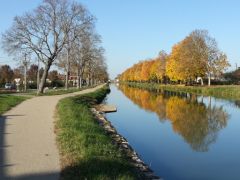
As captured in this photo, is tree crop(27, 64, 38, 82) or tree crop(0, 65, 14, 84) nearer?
tree crop(0, 65, 14, 84)

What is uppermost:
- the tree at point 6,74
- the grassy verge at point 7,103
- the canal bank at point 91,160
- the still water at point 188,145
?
the tree at point 6,74

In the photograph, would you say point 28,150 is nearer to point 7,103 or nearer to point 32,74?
point 7,103

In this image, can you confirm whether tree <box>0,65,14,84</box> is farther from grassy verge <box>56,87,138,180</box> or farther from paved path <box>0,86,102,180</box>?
grassy verge <box>56,87,138,180</box>

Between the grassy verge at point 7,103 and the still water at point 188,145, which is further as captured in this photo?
the grassy verge at point 7,103

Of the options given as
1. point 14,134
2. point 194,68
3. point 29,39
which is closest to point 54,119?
point 14,134

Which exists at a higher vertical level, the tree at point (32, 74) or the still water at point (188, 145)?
the tree at point (32, 74)

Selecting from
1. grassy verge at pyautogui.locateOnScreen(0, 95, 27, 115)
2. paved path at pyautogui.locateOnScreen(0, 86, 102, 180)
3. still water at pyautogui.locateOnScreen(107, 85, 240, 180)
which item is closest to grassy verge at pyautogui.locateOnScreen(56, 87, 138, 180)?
→ paved path at pyautogui.locateOnScreen(0, 86, 102, 180)

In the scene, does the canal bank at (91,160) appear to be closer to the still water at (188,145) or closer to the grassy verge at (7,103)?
the still water at (188,145)

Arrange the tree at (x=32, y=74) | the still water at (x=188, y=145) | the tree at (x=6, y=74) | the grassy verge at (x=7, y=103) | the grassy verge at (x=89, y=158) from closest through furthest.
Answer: the grassy verge at (x=89, y=158), the still water at (x=188, y=145), the grassy verge at (x=7, y=103), the tree at (x=6, y=74), the tree at (x=32, y=74)

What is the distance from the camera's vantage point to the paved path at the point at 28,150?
909 cm

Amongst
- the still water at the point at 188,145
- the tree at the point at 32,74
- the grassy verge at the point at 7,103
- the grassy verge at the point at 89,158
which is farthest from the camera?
the tree at the point at 32,74

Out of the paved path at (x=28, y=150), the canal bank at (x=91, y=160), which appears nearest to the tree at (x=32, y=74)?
the paved path at (x=28, y=150)

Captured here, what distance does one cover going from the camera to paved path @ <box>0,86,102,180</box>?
29.8 ft

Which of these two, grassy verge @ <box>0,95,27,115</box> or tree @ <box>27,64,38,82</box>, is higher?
tree @ <box>27,64,38,82</box>
